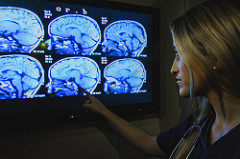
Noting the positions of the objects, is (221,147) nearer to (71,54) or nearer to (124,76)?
(124,76)

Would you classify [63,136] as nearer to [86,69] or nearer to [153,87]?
[86,69]

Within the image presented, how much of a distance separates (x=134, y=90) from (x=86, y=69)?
0.33 metres

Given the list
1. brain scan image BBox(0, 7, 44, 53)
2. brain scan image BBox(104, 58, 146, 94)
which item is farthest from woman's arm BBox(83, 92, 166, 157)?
brain scan image BBox(0, 7, 44, 53)

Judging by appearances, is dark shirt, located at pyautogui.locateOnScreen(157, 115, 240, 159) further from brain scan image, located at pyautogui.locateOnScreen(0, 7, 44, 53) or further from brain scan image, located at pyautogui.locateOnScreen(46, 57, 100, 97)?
brain scan image, located at pyautogui.locateOnScreen(0, 7, 44, 53)

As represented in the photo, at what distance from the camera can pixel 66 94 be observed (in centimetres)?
107

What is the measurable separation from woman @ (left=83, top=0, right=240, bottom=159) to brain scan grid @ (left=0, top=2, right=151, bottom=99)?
0.42 m

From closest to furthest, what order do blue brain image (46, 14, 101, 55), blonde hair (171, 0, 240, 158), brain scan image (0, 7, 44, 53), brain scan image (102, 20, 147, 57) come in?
blonde hair (171, 0, 240, 158) < brain scan image (0, 7, 44, 53) < blue brain image (46, 14, 101, 55) < brain scan image (102, 20, 147, 57)

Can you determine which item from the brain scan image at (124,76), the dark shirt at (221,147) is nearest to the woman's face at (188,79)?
the dark shirt at (221,147)

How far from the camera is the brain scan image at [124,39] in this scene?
1.17 meters

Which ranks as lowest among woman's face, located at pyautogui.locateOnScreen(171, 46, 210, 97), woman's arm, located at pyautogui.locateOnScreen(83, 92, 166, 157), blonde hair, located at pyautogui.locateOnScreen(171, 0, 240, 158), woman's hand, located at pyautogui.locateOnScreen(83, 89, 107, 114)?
A: woman's arm, located at pyautogui.locateOnScreen(83, 92, 166, 157)

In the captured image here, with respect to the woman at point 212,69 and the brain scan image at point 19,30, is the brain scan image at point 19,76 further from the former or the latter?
the woman at point 212,69

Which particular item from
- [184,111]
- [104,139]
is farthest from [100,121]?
[184,111]

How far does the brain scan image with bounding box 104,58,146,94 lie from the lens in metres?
1.18

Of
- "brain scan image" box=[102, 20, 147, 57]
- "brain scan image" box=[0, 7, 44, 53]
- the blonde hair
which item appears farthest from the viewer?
"brain scan image" box=[102, 20, 147, 57]
